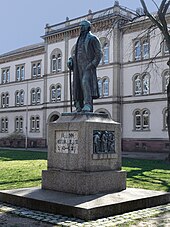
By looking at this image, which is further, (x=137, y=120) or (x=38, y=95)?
(x=38, y=95)

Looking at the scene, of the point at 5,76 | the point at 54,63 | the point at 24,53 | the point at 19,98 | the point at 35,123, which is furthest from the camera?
the point at 5,76

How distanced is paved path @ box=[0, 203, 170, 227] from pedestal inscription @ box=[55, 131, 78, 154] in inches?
66.4

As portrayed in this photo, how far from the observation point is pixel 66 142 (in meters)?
8.65

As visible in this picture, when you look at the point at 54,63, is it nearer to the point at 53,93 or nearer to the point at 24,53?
the point at 53,93

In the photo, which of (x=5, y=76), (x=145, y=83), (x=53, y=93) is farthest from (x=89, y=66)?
(x=5, y=76)

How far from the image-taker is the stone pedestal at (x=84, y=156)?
26.9ft

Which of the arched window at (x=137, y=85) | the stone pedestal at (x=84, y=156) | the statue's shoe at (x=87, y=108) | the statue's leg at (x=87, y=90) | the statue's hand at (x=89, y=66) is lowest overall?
the stone pedestal at (x=84, y=156)

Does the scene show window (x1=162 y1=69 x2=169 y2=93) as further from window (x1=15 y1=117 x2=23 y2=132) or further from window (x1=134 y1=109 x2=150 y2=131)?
window (x1=15 y1=117 x2=23 y2=132)

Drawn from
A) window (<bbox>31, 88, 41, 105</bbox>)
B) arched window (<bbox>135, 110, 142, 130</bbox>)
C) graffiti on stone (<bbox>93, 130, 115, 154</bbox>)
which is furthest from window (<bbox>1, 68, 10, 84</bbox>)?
graffiti on stone (<bbox>93, 130, 115, 154</bbox>)

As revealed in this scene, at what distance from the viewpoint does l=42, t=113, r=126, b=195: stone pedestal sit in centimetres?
820

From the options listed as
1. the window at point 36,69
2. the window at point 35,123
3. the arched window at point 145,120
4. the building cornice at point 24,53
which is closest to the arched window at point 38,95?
the window at point 36,69

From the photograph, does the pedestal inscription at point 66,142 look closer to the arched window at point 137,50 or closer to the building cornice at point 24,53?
the arched window at point 137,50

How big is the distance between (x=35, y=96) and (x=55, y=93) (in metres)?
4.45

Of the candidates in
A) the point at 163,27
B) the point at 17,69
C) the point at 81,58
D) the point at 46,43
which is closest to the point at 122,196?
the point at 81,58
